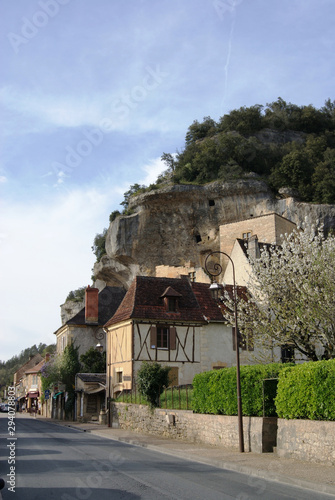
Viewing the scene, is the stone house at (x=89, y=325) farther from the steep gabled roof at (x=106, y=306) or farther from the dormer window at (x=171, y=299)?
the dormer window at (x=171, y=299)

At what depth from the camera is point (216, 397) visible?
14.4 m

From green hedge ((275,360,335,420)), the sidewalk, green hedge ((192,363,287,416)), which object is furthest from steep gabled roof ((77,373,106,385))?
green hedge ((275,360,335,420))

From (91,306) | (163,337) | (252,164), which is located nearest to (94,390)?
(163,337)

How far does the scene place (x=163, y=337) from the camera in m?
24.6

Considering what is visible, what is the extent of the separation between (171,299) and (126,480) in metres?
17.2

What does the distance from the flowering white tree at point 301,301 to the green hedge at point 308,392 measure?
522cm

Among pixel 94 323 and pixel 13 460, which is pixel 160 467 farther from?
pixel 94 323

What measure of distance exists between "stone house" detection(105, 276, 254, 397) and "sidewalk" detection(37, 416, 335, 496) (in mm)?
8754

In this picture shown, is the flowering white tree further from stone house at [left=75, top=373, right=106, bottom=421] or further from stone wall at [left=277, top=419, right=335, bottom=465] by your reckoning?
stone house at [left=75, top=373, right=106, bottom=421]

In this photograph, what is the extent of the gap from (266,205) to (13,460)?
37921 millimetres

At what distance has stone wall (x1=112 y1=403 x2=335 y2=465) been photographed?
34.3 ft

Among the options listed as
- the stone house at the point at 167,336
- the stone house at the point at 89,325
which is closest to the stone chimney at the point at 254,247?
the stone house at the point at 167,336

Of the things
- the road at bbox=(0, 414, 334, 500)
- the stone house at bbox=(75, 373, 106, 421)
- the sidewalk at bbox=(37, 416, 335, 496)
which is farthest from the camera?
the stone house at bbox=(75, 373, 106, 421)

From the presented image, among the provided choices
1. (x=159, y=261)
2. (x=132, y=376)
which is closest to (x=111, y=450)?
(x=132, y=376)
